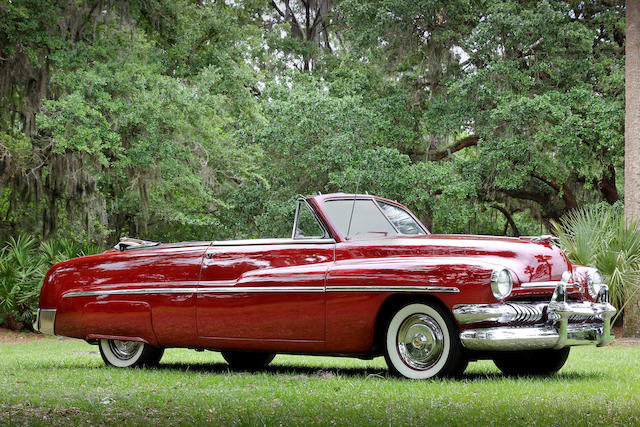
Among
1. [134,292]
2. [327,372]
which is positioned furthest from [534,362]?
[134,292]

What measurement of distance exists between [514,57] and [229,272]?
705 inches

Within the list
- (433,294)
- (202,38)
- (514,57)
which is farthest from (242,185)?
(433,294)

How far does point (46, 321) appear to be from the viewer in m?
10.3

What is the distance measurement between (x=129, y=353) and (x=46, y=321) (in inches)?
46.6

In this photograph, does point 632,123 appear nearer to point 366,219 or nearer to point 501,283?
point 366,219

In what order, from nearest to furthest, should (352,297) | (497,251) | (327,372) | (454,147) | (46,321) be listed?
(497,251), (352,297), (327,372), (46,321), (454,147)

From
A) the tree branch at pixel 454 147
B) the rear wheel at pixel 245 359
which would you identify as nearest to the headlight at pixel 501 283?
the rear wheel at pixel 245 359

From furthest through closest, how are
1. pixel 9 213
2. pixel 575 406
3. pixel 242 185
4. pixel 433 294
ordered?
pixel 242 185, pixel 9 213, pixel 433 294, pixel 575 406

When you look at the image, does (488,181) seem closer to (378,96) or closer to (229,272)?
(378,96)

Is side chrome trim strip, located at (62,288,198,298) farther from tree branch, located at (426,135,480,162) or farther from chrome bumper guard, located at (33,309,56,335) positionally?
tree branch, located at (426,135,480,162)

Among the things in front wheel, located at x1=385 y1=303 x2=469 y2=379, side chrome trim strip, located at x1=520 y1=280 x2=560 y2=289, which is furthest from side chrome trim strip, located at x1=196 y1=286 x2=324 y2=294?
side chrome trim strip, located at x1=520 y1=280 x2=560 y2=289

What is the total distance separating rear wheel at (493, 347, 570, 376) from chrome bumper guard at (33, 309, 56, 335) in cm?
533

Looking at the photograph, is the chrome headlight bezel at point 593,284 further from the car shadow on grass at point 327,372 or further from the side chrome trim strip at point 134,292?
the side chrome trim strip at point 134,292

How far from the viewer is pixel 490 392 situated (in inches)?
271
